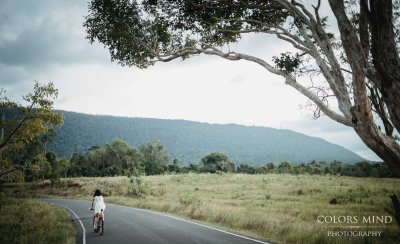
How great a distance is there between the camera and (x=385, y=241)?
10.1 m

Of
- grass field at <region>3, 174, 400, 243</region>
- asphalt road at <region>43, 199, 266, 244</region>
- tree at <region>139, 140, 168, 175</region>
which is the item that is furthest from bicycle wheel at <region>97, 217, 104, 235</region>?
tree at <region>139, 140, 168, 175</region>

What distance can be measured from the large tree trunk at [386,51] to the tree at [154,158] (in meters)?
99.0

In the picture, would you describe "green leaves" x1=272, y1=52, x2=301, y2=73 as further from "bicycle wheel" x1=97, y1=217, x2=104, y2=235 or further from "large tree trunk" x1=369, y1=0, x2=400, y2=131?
"bicycle wheel" x1=97, y1=217, x2=104, y2=235

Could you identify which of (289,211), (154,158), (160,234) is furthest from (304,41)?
(154,158)

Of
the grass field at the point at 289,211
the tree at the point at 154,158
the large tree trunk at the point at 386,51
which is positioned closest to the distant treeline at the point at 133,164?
the tree at the point at 154,158

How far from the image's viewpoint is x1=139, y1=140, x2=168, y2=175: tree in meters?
104

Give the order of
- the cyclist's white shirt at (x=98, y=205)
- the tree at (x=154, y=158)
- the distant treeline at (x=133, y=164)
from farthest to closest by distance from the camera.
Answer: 1. the tree at (x=154, y=158)
2. the distant treeline at (x=133, y=164)
3. the cyclist's white shirt at (x=98, y=205)

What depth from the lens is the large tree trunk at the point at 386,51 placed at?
509cm

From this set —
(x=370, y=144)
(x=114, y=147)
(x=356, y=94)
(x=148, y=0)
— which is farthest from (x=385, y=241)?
(x=114, y=147)

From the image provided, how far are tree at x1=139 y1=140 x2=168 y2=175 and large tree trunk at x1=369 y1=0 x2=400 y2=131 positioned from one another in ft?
325

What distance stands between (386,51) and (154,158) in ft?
344

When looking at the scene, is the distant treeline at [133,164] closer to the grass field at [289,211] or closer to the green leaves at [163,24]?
the grass field at [289,211]

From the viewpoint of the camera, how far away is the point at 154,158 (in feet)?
353

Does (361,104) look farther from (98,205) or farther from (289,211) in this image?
(289,211)
